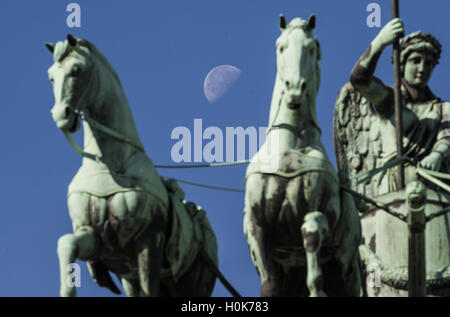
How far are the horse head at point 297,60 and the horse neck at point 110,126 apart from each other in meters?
1.60

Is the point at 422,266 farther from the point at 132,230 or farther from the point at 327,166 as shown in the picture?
the point at 132,230

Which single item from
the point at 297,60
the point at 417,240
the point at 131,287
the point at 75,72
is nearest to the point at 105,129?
the point at 75,72

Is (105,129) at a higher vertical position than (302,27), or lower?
lower

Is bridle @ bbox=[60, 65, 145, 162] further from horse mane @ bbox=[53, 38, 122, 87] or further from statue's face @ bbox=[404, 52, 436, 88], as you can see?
statue's face @ bbox=[404, 52, 436, 88]

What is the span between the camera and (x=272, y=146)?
16359 mm

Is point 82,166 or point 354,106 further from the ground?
point 354,106

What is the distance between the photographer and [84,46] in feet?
55.3

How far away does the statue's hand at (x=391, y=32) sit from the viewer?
17.9 metres

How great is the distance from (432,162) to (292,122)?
132 inches

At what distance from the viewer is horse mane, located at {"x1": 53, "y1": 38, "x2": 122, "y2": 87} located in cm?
1658

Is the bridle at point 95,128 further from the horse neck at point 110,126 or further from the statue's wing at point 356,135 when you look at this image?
the statue's wing at point 356,135

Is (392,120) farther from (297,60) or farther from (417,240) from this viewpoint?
(297,60)
